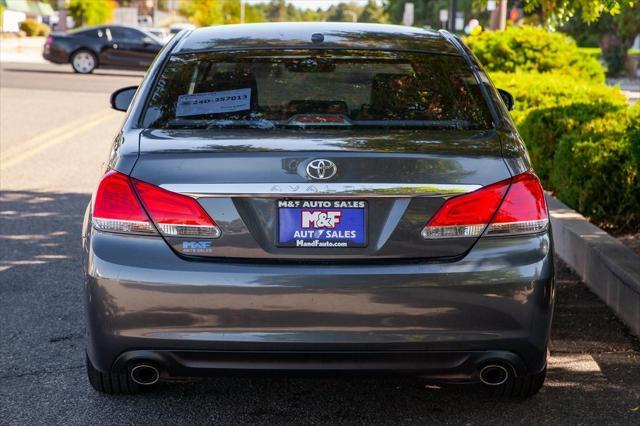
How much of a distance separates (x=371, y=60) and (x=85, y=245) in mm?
1594

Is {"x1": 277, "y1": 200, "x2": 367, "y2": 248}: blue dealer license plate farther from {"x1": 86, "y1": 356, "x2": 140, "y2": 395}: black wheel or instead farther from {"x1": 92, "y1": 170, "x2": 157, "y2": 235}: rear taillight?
{"x1": 86, "y1": 356, "x2": 140, "y2": 395}: black wheel

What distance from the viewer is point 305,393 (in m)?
4.83

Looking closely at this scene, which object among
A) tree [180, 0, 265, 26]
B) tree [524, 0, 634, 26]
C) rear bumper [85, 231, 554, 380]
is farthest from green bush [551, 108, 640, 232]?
tree [180, 0, 265, 26]

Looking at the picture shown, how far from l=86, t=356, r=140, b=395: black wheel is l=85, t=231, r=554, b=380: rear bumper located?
45 cm

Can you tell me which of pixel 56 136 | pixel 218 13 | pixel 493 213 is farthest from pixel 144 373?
pixel 218 13

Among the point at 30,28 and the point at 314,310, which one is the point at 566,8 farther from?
the point at 30,28

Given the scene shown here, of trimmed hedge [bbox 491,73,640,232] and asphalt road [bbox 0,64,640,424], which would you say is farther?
trimmed hedge [bbox 491,73,640,232]

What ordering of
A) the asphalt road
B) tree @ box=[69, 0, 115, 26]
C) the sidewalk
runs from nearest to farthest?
the asphalt road, the sidewalk, tree @ box=[69, 0, 115, 26]

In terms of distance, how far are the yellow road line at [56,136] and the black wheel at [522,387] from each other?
8.69m

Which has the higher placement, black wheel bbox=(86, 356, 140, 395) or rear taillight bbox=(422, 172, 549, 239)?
rear taillight bbox=(422, 172, 549, 239)

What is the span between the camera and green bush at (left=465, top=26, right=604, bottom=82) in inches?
661

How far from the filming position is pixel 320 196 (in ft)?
12.7

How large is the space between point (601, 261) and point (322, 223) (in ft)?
10.4

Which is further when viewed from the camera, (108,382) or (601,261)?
(601,261)
